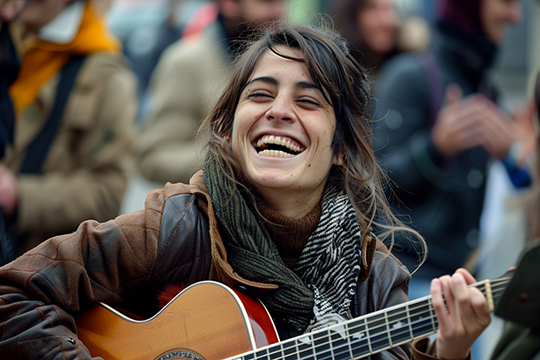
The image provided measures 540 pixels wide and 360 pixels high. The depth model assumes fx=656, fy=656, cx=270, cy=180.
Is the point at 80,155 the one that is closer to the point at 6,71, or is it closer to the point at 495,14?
the point at 6,71

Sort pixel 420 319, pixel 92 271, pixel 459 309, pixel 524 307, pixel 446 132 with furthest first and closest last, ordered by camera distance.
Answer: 1. pixel 446 132
2. pixel 92 271
3. pixel 420 319
4. pixel 459 309
5. pixel 524 307

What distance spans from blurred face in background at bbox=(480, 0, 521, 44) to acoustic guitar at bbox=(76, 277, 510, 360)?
233cm

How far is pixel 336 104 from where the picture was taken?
2.52m

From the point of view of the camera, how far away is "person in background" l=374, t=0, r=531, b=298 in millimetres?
3582

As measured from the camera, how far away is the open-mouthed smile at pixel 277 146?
7.89 feet

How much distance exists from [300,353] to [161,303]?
1.74 ft

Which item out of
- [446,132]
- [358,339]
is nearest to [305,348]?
[358,339]

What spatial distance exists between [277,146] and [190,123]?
1600mm

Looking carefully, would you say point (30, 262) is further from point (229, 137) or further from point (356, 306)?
point (356, 306)

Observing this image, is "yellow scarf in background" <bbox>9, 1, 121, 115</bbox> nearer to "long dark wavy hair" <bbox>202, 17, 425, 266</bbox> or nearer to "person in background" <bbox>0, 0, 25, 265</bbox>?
"person in background" <bbox>0, 0, 25, 265</bbox>

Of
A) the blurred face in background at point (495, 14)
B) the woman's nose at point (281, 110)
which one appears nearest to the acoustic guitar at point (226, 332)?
the woman's nose at point (281, 110)

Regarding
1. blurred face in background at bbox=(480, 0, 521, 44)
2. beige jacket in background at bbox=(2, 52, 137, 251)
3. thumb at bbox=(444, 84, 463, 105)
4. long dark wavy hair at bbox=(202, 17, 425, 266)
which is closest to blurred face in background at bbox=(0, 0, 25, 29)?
beige jacket in background at bbox=(2, 52, 137, 251)

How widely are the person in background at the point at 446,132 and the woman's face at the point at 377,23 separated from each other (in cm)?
65

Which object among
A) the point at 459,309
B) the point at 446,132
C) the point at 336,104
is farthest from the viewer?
the point at 446,132
